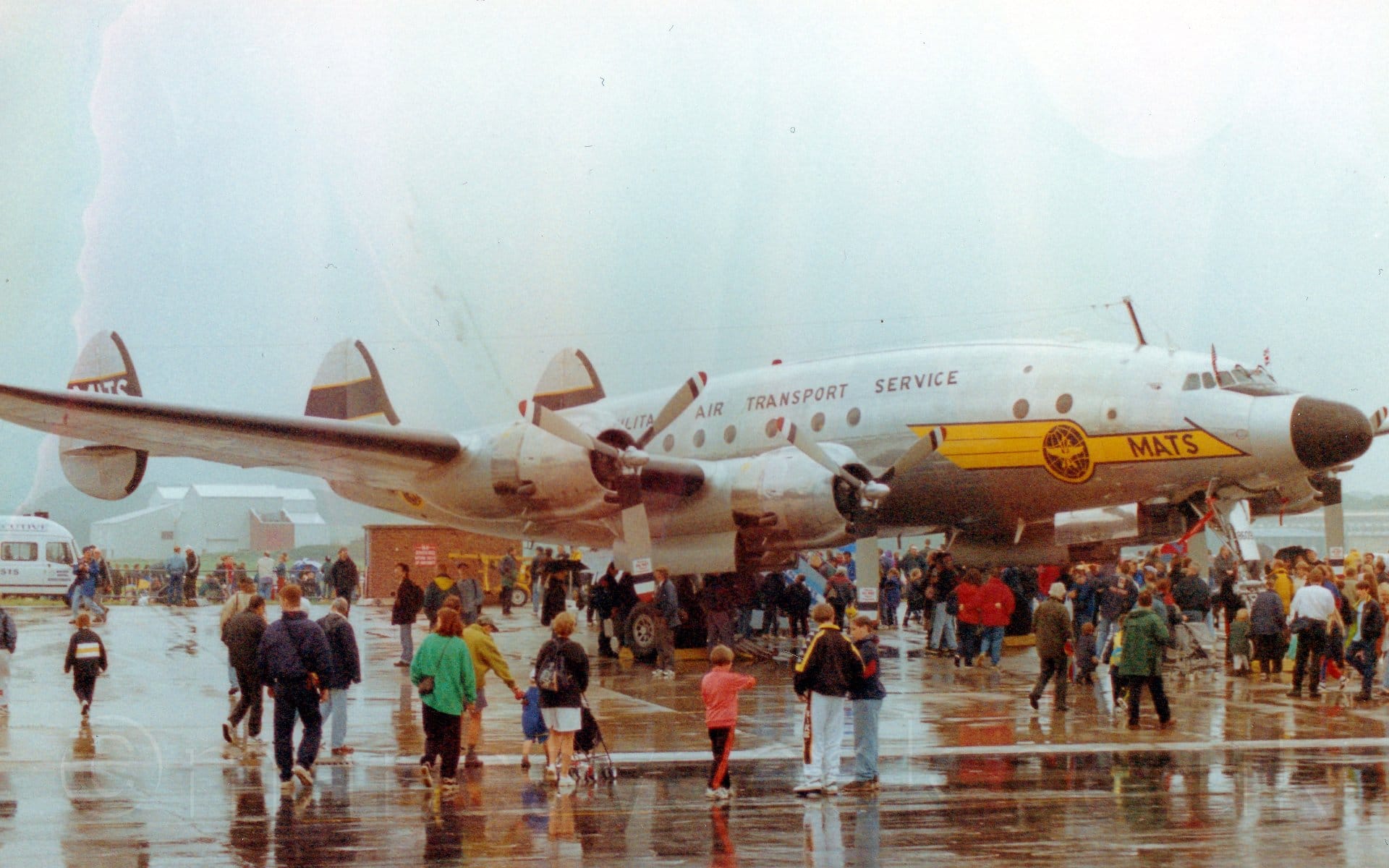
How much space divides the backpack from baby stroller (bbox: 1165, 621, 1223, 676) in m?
10.7

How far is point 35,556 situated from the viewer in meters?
36.5

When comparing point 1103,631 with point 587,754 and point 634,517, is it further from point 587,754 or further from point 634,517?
point 587,754

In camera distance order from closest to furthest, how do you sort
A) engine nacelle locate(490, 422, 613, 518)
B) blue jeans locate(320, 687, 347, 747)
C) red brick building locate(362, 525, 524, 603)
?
blue jeans locate(320, 687, 347, 747), engine nacelle locate(490, 422, 613, 518), red brick building locate(362, 525, 524, 603)

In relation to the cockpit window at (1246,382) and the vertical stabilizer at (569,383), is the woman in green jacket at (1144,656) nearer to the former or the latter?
the cockpit window at (1246,382)

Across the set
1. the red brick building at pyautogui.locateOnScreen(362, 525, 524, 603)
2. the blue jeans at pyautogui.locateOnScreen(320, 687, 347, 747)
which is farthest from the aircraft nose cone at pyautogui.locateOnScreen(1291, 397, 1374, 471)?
the red brick building at pyautogui.locateOnScreen(362, 525, 524, 603)

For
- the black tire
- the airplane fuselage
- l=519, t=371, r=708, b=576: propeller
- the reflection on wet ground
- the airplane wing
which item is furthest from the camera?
the black tire

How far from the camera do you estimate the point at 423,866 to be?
8.02 meters

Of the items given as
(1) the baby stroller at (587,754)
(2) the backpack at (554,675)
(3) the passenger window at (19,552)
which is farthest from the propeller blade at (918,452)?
(3) the passenger window at (19,552)

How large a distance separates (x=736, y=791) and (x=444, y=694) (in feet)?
7.64

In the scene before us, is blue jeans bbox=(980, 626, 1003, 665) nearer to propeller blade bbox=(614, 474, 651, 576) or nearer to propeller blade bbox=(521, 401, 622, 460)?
propeller blade bbox=(614, 474, 651, 576)

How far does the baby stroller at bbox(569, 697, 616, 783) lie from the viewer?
11.3m

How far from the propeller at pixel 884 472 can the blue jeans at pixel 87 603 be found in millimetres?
12616

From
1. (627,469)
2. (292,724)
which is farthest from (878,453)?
(292,724)

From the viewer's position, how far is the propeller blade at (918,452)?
1983 centimetres
